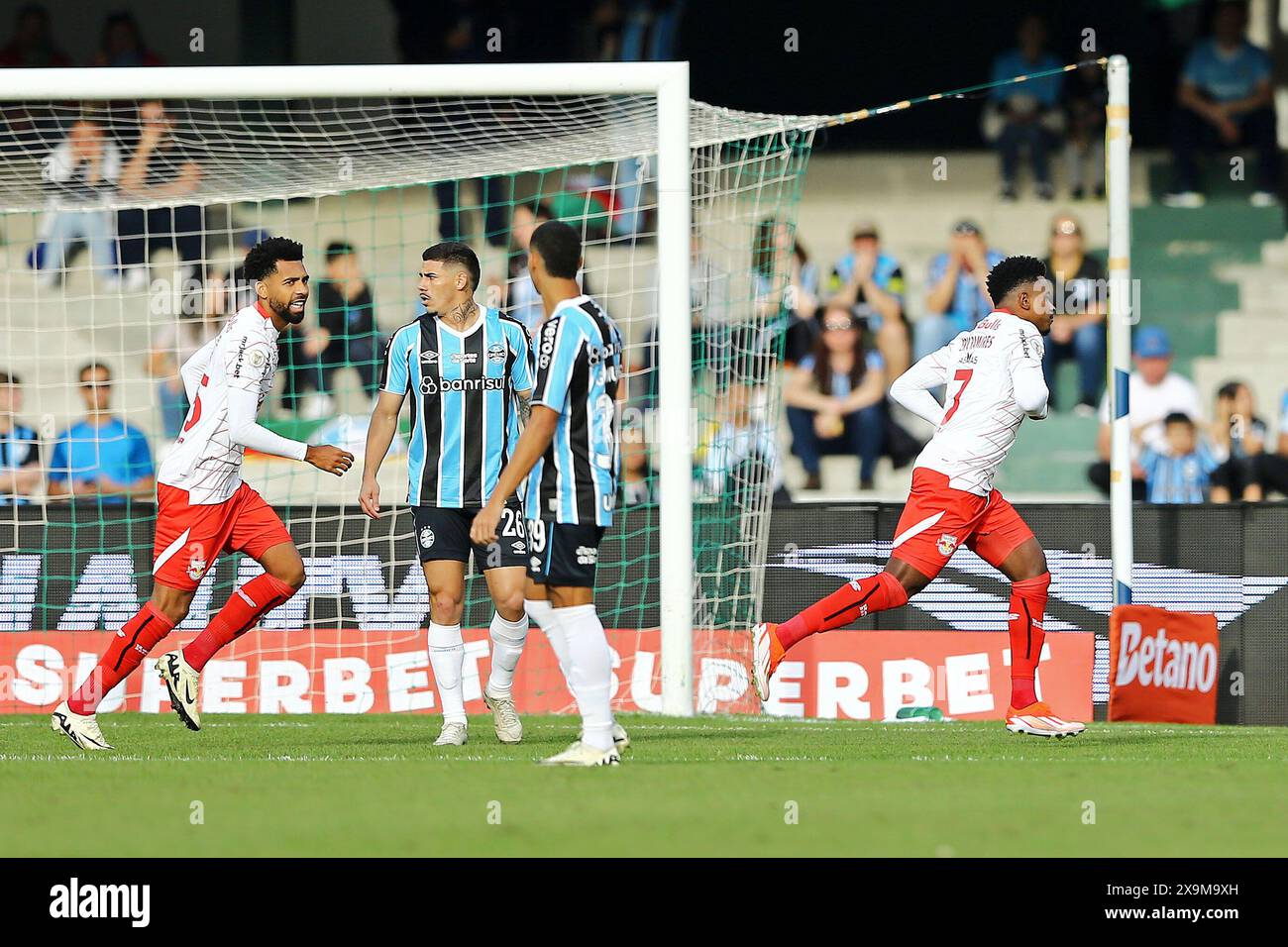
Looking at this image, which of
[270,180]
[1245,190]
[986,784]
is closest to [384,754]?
[986,784]

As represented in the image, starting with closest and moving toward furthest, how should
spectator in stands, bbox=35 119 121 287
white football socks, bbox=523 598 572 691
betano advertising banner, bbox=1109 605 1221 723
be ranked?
white football socks, bbox=523 598 572 691 < betano advertising banner, bbox=1109 605 1221 723 < spectator in stands, bbox=35 119 121 287

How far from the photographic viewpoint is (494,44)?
17.3 meters

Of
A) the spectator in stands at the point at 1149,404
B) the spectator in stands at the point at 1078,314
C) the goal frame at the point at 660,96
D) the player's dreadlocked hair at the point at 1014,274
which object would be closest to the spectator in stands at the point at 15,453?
the goal frame at the point at 660,96

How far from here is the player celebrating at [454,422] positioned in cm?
790

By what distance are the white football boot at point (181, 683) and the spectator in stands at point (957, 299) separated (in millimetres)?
8450

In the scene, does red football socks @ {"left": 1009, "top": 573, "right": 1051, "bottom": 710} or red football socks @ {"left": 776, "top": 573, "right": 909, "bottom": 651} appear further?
red football socks @ {"left": 1009, "top": 573, "right": 1051, "bottom": 710}

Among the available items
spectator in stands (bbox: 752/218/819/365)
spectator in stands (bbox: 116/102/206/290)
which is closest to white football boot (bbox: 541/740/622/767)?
spectator in stands (bbox: 752/218/819/365)

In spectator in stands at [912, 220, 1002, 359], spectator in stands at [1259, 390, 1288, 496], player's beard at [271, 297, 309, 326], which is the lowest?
spectator in stands at [1259, 390, 1288, 496]

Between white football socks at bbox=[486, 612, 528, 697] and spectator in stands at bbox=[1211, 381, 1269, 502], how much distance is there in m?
7.62

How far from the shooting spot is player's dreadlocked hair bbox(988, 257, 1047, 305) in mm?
8312

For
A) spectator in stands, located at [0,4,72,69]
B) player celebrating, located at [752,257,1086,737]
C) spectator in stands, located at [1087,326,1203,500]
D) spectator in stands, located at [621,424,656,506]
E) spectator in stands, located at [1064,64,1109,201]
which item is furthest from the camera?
spectator in stands, located at [0,4,72,69]

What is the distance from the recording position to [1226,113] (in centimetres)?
1689

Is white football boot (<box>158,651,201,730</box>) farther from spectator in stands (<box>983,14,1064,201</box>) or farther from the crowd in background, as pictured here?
spectator in stands (<box>983,14,1064,201</box>)

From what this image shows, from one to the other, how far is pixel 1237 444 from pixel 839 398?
300cm
